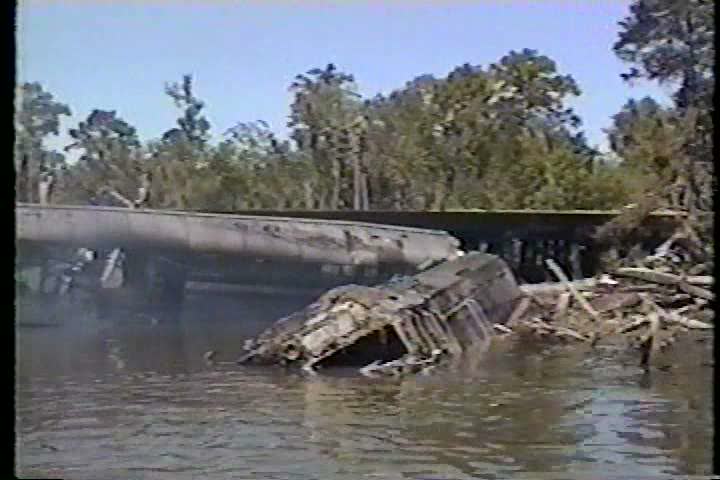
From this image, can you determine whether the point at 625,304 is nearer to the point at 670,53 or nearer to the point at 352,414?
the point at 352,414

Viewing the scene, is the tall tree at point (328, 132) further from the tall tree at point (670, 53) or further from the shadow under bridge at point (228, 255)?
the tall tree at point (670, 53)

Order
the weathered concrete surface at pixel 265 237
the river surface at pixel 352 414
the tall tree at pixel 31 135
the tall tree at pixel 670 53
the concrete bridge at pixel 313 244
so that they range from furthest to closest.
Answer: the concrete bridge at pixel 313 244 → the weathered concrete surface at pixel 265 237 → the river surface at pixel 352 414 → the tall tree at pixel 670 53 → the tall tree at pixel 31 135

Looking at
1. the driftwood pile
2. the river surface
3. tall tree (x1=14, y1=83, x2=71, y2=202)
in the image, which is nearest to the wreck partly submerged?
the river surface

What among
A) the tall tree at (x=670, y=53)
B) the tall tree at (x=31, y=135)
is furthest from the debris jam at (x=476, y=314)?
the tall tree at (x=31, y=135)

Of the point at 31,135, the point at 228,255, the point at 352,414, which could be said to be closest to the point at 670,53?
the point at 352,414

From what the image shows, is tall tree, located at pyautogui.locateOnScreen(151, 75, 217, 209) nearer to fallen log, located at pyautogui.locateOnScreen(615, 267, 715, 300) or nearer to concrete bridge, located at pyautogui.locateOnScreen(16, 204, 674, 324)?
→ concrete bridge, located at pyautogui.locateOnScreen(16, 204, 674, 324)

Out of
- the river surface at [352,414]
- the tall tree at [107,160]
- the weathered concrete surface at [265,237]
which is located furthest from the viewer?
the weathered concrete surface at [265,237]

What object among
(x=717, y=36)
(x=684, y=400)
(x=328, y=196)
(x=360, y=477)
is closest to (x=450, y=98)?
(x=328, y=196)

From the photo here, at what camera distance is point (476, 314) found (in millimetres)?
5430

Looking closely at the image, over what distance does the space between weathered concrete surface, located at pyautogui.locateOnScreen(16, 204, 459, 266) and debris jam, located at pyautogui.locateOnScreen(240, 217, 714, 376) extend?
0.62 ft

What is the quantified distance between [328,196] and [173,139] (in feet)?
2.47

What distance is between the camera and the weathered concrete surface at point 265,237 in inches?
184

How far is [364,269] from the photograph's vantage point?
18.0ft
